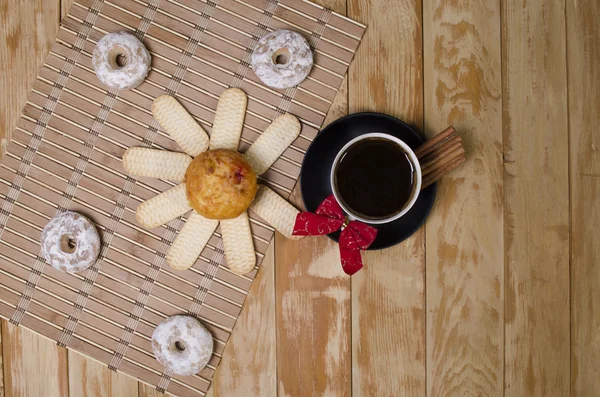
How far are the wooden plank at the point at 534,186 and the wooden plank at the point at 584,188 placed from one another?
0.01 meters

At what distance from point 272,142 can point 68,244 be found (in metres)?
0.35

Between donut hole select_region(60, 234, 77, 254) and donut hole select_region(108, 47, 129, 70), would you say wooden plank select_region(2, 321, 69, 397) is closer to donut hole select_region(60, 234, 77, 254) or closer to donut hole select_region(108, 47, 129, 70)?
donut hole select_region(60, 234, 77, 254)

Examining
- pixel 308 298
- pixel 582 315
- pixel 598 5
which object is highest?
pixel 598 5

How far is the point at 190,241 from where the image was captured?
2.75 ft

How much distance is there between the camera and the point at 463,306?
877 mm

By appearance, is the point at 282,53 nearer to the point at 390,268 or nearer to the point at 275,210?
the point at 275,210

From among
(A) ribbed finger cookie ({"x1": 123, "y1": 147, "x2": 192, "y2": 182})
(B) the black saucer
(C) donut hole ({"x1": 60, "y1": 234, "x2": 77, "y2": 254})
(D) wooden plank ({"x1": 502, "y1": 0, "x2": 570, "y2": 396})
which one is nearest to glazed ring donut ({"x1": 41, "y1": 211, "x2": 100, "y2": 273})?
(C) donut hole ({"x1": 60, "y1": 234, "x2": 77, "y2": 254})

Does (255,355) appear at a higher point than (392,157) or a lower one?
lower

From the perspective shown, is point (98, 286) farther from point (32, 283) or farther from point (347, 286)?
point (347, 286)

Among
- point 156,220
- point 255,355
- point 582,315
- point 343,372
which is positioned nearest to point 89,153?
point 156,220

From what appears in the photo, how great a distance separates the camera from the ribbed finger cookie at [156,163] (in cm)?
83

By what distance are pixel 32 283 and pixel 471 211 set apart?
0.69m

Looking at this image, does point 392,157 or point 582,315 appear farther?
point 582,315

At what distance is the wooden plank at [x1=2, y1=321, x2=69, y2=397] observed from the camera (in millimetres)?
867
